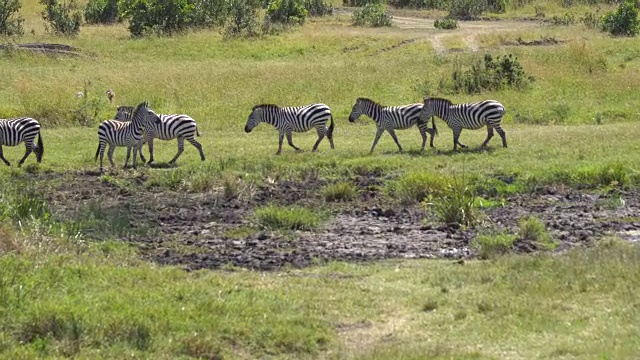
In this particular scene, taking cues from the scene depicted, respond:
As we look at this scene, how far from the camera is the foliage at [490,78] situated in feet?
114

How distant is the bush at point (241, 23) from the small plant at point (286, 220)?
31352 mm

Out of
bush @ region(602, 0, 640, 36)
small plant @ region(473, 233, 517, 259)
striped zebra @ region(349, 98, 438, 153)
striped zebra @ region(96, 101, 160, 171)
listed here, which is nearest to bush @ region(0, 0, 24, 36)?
striped zebra @ region(96, 101, 160, 171)

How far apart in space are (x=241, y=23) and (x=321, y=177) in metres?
28.7

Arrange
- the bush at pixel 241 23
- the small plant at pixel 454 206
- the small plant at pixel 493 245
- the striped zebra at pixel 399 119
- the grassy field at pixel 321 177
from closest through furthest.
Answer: the grassy field at pixel 321 177 → the small plant at pixel 493 245 → the small plant at pixel 454 206 → the striped zebra at pixel 399 119 → the bush at pixel 241 23

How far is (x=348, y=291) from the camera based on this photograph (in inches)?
523

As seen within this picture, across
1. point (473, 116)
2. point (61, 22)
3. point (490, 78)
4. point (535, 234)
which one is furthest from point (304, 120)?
point (61, 22)

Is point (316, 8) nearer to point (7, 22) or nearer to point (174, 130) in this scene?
point (7, 22)

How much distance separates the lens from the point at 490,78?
34.9 meters

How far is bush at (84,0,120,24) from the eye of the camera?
205 feet

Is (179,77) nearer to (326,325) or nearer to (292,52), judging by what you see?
(292,52)

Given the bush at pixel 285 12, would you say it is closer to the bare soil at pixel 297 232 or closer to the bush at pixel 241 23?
the bush at pixel 241 23

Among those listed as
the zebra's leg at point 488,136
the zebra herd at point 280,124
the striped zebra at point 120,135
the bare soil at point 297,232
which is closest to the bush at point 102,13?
the zebra herd at point 280,124

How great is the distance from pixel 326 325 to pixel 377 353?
48.2 inches

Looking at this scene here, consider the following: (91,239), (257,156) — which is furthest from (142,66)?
(91,239)
